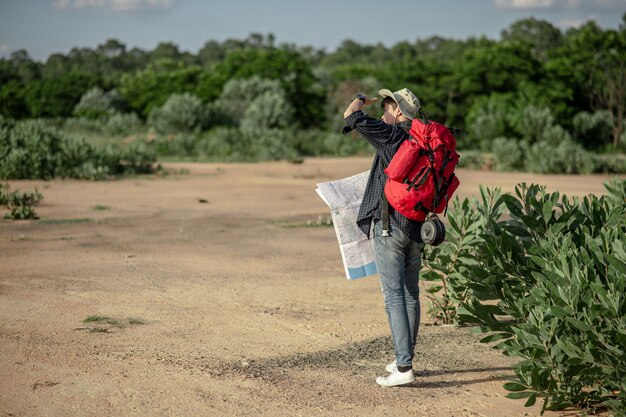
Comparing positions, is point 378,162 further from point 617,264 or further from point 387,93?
point 617,264

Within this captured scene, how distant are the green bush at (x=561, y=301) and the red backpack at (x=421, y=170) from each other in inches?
24.8

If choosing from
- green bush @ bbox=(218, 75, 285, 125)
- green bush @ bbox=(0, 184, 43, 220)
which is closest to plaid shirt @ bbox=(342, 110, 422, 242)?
green bush @ bbox=(0, 184, 43, 220)

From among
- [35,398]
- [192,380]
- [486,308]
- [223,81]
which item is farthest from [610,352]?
[223,81]

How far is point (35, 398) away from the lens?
501 cm

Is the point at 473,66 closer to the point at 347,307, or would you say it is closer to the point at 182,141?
the point at 182,141

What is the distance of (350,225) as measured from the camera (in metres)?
5.57

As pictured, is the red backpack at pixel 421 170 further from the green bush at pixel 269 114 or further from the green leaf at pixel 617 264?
the green bush at pixel 269 114

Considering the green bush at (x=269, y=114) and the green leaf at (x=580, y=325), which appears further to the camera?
the green bush at (x=269, y=114)

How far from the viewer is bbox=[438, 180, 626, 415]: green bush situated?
443 centimetres

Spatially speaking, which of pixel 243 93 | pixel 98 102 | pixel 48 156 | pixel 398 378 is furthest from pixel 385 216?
pixel 98 102

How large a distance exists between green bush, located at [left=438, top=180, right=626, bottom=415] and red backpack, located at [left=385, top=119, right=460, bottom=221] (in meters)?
0.63

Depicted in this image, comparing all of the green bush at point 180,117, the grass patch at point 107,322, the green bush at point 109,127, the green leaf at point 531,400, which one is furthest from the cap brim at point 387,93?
the green bush at point 180,117

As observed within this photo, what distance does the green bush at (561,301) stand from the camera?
443 cm

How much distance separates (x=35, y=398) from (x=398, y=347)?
2229 mm
